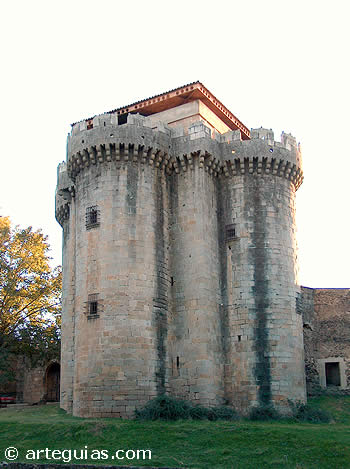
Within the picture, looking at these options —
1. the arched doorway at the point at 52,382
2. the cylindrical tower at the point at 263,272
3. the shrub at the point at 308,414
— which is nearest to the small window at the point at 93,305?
the cylindrical tower at the point at 263,272

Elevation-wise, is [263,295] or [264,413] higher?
[263,295]

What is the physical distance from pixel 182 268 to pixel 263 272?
125 inches

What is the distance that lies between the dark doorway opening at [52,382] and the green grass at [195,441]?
14.6 metres

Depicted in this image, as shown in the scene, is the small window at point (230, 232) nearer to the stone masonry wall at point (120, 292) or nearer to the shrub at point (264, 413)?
the stone masonry wall at point (120, 292)

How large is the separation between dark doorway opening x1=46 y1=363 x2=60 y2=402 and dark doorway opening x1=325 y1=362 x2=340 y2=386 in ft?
51.3

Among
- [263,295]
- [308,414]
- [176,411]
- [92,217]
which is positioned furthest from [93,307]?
[308,414]

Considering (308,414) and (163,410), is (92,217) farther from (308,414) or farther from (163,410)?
(308,414)

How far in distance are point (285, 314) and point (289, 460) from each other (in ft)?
29.2

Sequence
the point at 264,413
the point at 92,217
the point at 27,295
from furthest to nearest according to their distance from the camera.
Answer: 1. the point at 27,295
2. the point at 92,217
3. the point at 264,413

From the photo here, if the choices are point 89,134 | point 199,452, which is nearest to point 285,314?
point 199,452

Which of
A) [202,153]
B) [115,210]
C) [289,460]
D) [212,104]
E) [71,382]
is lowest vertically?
[289,460]

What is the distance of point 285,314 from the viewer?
2430cm

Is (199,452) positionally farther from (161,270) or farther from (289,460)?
(161,270)

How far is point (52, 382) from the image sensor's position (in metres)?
36.5
